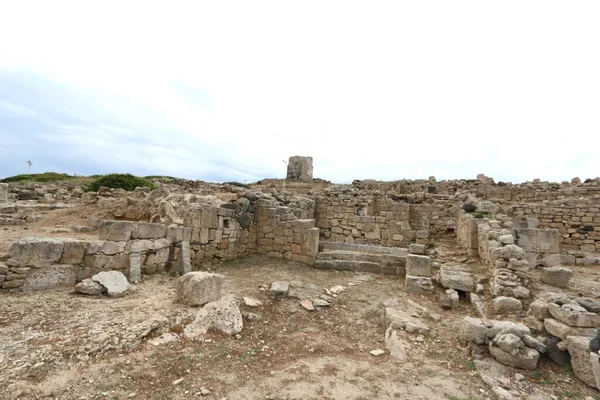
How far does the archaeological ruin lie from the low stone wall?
0.12 feet

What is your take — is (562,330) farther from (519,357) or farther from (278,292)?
(278,292)

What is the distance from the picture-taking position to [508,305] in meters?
5.11

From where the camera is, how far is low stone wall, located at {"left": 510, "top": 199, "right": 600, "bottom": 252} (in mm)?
11055

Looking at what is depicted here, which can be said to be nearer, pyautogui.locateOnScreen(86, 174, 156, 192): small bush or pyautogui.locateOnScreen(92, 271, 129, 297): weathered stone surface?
pyautogui.locateOnScreen(92, 271, 129, 297): weathered stone surface

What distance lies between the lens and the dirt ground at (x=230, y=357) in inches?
127

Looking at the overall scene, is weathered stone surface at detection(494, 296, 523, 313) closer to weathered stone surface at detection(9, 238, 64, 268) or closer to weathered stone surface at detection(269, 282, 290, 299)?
weathered stone surface at detection(269, 282, 290, 299)

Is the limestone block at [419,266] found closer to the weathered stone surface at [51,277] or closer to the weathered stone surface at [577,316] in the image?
the weathered stone surface at [577,316]

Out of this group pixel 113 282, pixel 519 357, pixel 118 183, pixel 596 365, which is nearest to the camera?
pixel 596 365

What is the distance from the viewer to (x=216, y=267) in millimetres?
8078

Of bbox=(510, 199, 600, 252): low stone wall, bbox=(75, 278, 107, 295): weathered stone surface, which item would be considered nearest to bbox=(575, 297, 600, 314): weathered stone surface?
bbox=(75, 278, 107, 295): weathered stone surface

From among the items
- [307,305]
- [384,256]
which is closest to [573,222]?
[384,256]

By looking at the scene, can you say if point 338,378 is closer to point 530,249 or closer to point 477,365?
point 477,365

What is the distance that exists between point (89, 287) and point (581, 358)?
720cm

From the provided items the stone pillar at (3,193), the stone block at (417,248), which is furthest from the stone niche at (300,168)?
the stone pillar at (3,193)
